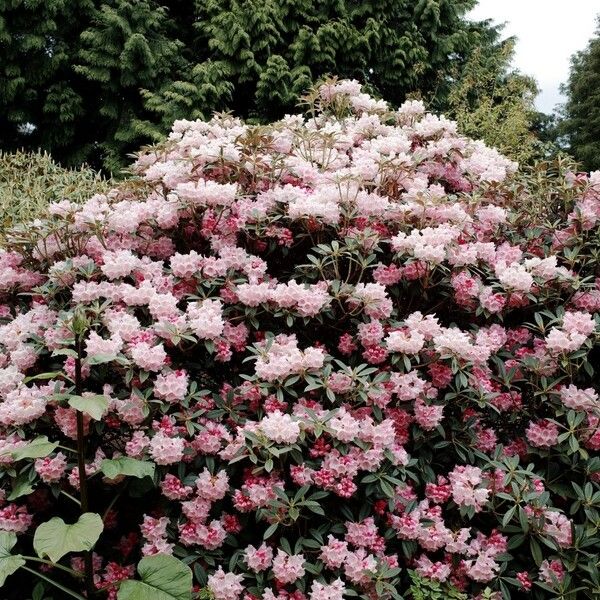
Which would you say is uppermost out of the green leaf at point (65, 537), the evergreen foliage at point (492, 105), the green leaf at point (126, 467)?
the evergreen foliage at point (492, 105)

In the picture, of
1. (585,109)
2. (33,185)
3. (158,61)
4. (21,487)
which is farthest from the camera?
(585,109)

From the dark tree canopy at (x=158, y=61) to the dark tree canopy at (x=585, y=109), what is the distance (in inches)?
482

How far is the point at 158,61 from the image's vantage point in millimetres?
8641

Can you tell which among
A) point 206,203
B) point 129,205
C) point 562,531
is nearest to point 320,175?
point 206,203

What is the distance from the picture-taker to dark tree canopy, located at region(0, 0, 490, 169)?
828 centimetres

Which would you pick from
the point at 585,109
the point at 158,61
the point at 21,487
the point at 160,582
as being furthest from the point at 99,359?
the point at 585,109

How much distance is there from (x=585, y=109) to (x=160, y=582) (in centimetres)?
2394

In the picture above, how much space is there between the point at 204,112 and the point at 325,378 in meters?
Answer: 6.99

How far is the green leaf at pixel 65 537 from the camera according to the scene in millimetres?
1653

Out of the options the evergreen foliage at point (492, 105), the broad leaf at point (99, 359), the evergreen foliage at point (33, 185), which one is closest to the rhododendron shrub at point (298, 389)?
the broad leaf at point (99, 359)

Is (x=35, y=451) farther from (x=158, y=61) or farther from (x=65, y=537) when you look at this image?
(x=158, y=61)

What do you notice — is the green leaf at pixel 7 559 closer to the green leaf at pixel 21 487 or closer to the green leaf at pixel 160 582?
the green leaf at pixel 21 487

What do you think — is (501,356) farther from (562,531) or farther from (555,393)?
(562,531)

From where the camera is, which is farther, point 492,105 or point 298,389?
point 492,105
